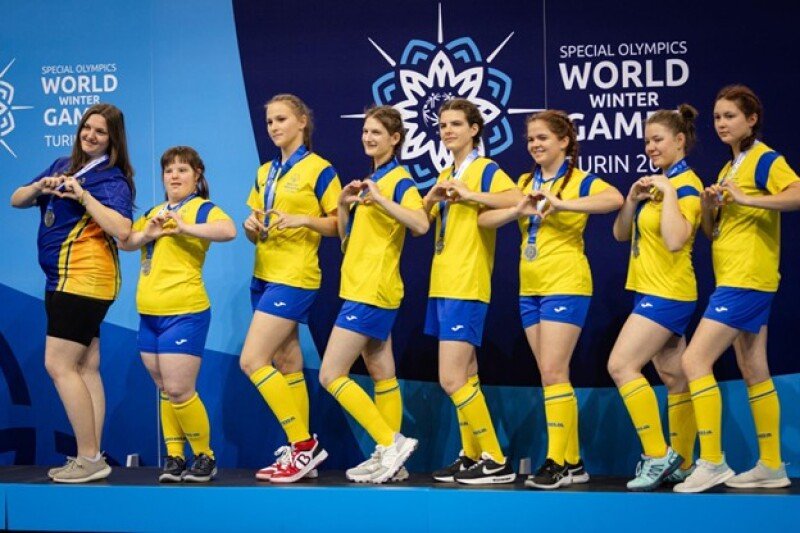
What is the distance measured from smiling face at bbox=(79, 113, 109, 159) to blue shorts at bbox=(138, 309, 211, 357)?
31.0 inches

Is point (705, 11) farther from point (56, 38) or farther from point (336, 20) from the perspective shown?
point (56, 38)

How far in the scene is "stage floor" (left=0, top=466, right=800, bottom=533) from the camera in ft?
→ 14.2

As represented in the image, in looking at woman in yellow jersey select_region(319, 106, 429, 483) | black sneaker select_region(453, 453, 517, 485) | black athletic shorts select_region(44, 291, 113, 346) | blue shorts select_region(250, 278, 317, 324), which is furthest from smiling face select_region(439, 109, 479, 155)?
black athletic shorts select_region(44, 291, 113, 346)

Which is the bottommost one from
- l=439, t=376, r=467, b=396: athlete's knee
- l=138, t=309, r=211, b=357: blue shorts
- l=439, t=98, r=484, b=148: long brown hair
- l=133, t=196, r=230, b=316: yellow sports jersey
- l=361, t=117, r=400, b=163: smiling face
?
l=439, t=376, r=467, b=396: athlete's knee

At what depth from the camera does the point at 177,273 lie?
486 centimetres

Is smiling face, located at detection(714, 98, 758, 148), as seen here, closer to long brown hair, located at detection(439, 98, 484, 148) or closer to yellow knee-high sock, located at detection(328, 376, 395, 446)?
long brown hair, located at detection(439, 98, 484, 148)

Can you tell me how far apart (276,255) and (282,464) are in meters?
0.93

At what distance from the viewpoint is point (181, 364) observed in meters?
4.82

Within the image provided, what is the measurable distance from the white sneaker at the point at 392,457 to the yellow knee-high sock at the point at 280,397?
0.38 m

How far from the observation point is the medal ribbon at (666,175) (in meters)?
4.67

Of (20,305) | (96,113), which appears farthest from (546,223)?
(20,305)

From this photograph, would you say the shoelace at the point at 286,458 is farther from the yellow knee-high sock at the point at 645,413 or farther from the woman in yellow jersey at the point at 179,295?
the yellow knee-high sock at the point at 645,413

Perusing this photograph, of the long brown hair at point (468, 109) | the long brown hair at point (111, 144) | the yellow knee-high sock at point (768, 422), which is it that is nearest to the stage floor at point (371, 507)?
the yellow knee-high sock at point (768, 422)

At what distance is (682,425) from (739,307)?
0.64 metres
